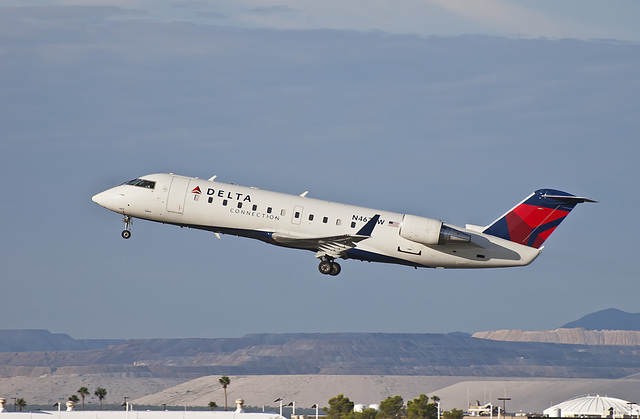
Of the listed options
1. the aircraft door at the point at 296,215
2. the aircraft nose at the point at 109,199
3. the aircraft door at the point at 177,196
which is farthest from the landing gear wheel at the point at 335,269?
the aircraft nose at the point at 109,199

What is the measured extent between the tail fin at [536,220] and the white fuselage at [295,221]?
1.65 ft

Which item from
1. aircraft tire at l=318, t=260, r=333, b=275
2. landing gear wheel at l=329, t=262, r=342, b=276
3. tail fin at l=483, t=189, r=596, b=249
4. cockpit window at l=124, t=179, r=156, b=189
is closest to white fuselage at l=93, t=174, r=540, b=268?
cockpit window at l=124, t=179, r=156, b=189

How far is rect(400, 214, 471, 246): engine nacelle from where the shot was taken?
52.6 m

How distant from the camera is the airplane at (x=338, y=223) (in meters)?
52.9

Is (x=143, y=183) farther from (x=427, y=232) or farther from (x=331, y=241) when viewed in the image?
(x=427, y=232)

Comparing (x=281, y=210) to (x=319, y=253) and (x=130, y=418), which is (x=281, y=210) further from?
(x=130, y=418)

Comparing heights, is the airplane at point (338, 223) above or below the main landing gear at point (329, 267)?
above

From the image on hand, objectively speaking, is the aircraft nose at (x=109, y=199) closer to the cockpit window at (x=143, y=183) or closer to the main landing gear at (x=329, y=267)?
the cockpit window at (x=143, y=183)

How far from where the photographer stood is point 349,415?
318 ft

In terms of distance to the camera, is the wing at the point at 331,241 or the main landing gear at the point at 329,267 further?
the main landing gear at the point at 329,267

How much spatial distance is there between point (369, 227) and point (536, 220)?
8907 mm

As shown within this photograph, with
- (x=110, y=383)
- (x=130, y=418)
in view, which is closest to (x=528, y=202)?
(x=130, y=418)

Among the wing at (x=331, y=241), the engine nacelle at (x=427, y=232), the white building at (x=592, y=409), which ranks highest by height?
the engine nacelle at (x=427, y=232)

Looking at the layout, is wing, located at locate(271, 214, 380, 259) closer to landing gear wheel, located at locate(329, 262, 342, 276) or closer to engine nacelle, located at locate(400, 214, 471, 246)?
landing gear wheel, located at locate(329, 262, 342, 276)
